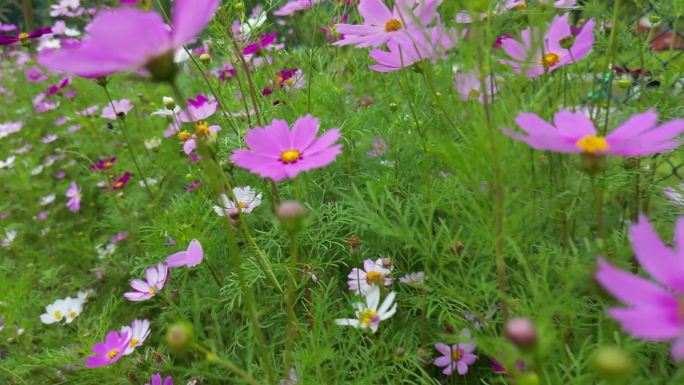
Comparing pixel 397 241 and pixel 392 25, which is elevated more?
pixel 392 25

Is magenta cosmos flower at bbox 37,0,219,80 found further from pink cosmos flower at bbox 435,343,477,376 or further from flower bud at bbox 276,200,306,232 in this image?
pink cosmos flower at bbox 435,343,477,376

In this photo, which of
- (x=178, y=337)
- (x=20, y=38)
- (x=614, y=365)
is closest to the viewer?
(x=614, y=365)

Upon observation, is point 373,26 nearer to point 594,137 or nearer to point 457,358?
point 594,137

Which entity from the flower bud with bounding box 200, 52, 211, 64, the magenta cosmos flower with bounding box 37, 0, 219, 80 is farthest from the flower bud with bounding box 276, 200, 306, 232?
the flower bud with bounding box 200, 52, 211, 64

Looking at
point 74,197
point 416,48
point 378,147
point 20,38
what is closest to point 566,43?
point 416,48

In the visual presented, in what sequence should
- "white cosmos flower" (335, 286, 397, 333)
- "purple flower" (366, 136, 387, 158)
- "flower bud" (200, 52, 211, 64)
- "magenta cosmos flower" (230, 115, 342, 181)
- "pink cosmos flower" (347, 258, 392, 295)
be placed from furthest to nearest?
1. "purple flower" (366, 136, 387, 158)
2. "flower bud" (200, 52, 211, 64)
3. "pink cosmos flower" (347, 258, 392, 295)
4. "white cosmos flower" (335, 286, 397, 333)
5. "magenta cosmos flower" (230, 115, 342, 181)

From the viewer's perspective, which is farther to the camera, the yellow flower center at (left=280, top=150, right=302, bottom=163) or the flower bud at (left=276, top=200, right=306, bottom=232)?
the yellow flower center at (left=280, top=150, right=302, bottom=163)
